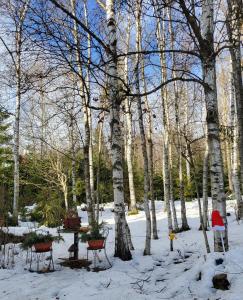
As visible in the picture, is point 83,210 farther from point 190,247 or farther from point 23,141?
point 190,247

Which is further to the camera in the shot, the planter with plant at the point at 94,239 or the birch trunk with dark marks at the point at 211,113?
the planter with plant at the point at 94,239

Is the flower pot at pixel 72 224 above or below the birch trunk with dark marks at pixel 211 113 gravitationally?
below

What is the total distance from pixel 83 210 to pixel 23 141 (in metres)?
6.12

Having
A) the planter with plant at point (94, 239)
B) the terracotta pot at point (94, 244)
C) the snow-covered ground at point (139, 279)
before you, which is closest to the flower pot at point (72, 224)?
the planter with plant at point (94, 239)

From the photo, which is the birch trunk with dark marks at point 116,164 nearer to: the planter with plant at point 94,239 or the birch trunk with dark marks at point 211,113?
the planter with plant at point 94,239

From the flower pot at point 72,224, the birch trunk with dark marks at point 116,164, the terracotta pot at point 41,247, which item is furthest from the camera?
the birch trunk with dark marks at point 116,164

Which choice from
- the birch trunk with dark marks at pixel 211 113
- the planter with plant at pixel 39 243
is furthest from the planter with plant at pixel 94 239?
the birch trunk with dark marks at pixel 211 113

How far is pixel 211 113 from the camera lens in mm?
5199

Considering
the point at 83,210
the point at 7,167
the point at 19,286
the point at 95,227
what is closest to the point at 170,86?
the point at 83,210

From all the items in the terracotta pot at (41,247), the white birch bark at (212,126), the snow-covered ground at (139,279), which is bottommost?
the snow-covered ground at (139,279)

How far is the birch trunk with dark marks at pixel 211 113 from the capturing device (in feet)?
16.6

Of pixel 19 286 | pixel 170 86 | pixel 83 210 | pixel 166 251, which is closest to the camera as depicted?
pixel 19 286

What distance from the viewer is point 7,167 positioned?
18750mm

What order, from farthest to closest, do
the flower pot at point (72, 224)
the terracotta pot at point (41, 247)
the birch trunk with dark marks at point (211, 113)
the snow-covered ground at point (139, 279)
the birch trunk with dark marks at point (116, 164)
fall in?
1. the birch trunk with dark marks at point (116, 164)
2. the flower pot at point (72, 224)
3. the terracotta pot at point (41, 247)
4. the birch trunk with dark marks at point (211, 113)
5. the snow-covered ground at point (139, 279)
